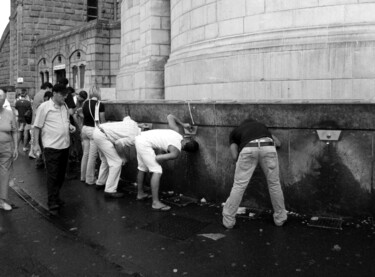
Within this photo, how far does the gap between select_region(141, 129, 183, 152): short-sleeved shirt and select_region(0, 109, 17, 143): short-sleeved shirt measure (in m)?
2.10

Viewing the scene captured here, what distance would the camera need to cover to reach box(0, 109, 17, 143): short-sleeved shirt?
662 centimetres

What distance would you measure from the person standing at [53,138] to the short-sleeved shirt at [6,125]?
18.6 inches

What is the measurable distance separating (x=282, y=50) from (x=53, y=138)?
436 cm

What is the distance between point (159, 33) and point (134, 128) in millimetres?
6750

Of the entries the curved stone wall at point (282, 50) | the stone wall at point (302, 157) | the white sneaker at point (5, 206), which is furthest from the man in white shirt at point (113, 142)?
the curved stone wall at point (282, 50)

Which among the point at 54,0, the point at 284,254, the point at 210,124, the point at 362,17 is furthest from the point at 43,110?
the point at 54,0

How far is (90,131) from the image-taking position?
8383 millimetres

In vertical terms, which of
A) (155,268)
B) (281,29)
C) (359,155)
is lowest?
(155,268)

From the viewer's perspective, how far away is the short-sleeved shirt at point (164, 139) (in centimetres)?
653

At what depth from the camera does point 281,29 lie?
8234 mm

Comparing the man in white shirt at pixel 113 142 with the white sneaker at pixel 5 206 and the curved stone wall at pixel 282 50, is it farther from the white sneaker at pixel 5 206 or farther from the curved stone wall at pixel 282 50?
the curved stone wall at pixel 282 50

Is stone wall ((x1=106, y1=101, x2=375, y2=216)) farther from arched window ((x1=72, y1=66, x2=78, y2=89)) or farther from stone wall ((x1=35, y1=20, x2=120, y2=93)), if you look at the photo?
arched window ((x1=72, y1=66, x2=78, y2=89))

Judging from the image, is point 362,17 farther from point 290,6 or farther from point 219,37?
point 219,37

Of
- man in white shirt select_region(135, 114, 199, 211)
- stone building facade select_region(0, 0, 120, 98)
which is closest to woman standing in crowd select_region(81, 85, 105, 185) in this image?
man in white shirt select_region(135, 114, 199, 211)
